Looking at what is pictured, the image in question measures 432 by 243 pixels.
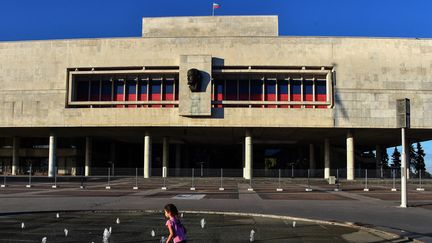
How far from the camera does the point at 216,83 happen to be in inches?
2233

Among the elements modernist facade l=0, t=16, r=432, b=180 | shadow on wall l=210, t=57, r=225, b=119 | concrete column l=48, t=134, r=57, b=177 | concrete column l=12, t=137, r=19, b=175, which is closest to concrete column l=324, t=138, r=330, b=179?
modernist facade l=0, t=16, r=432, b=180

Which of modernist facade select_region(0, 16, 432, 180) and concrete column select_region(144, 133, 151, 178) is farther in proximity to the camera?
concrete column select_region(144, 133, 151, 178)

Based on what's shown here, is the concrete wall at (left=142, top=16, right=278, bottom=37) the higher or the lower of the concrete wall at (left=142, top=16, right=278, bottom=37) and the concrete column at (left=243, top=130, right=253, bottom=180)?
the higher

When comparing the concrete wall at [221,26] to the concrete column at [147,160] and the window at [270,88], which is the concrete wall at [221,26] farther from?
the concrete column at [147,160]

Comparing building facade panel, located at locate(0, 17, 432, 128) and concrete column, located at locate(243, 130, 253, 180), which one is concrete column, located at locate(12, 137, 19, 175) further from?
concrete column, located at locate(243, 130, 253, 180)

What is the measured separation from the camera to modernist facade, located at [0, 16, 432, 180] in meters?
53.9

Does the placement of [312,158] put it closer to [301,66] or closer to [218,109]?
[301,66]

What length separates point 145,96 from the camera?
189 feet

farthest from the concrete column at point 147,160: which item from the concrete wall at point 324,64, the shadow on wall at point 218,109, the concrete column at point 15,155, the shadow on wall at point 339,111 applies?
the concrete column at point 15,155

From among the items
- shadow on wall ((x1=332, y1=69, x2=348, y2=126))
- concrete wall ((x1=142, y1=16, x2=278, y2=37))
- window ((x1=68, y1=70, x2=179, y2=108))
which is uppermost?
concrete wall ((x1=142, y1=16, x2=278, y2=37))

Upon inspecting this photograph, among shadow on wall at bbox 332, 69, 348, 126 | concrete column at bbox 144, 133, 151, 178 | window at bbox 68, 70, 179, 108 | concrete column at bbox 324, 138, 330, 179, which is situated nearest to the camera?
shadow on wall at bbox 332, 69, 348, 126

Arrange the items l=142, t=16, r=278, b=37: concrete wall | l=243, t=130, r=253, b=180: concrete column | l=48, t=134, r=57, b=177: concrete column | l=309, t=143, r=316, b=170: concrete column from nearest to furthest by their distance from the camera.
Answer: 1. l=243, t=130, r=253, b=180: concrete column
2. l=48, t=134, r=57, b=177: concrete column
3. l=142, t=16, r=278, b=37: concrete wall
4. l=309, t=143, r=316, b=170: concrete column

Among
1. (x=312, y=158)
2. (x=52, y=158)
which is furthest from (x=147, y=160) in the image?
(x=312, y=158)

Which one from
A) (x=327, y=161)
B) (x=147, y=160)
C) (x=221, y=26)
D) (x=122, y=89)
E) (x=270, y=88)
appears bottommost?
(x=147, y=160)
